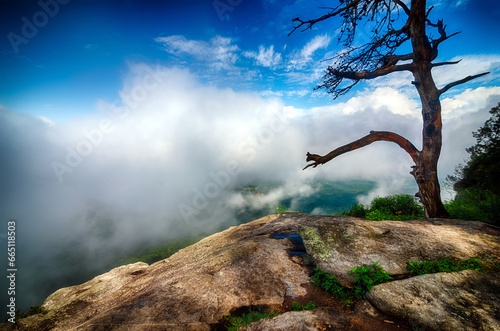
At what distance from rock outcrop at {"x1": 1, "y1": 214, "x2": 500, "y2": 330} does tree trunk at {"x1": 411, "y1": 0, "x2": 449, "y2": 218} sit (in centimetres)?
202

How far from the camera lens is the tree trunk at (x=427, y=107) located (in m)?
8.46

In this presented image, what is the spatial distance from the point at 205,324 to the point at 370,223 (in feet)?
24.3

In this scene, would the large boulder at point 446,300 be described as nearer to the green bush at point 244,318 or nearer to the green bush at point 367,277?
the green bush at point 367,277

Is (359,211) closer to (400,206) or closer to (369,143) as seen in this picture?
(400,206)

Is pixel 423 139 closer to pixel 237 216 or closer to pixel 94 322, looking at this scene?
pixel 94 322

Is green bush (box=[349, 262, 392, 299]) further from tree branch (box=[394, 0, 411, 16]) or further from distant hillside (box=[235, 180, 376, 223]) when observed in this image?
distant hillside (box=[235, 180, 376, 223])

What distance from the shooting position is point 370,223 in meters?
7.95

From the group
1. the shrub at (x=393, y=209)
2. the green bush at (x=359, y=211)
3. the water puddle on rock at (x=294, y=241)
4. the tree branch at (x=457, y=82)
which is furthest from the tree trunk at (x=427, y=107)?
the water puddle on rock at (x=294, y=241)

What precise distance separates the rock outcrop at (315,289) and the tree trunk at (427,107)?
2016 millimetres

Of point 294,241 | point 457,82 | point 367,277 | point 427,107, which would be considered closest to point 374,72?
point 427,107

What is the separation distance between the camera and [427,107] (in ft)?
28.3

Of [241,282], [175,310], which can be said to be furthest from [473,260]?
[175,310]

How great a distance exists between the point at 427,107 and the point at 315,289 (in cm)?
974

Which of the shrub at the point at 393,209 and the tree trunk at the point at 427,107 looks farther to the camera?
the shrub at the point at 393,209
